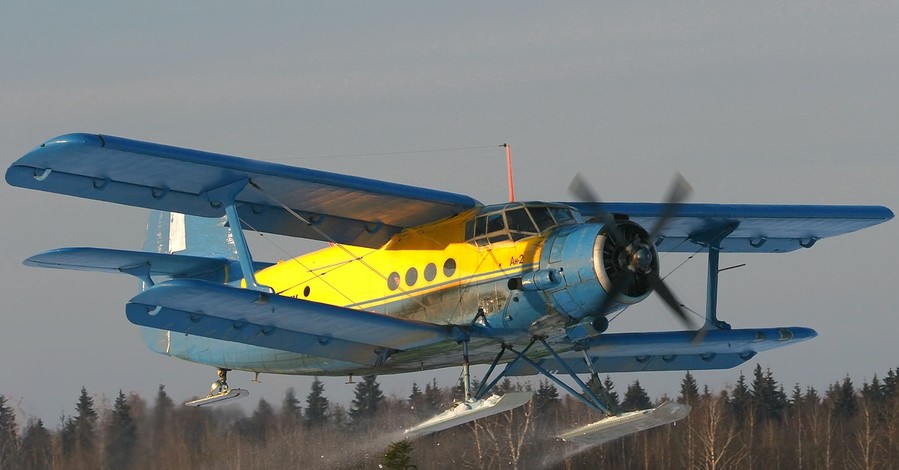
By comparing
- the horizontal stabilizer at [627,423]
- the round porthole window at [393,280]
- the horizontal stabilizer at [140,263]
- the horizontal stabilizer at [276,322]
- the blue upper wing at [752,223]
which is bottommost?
the horizontal stabilizer at [627,423]

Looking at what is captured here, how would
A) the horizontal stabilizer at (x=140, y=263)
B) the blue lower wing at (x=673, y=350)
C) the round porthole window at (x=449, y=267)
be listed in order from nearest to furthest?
the round porthole window at (x=449, y=267) < the horizontal stabilizer at (x=140, y=263) < the blue lower wing at (x=673, y=350)

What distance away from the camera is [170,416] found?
3200 centimetres

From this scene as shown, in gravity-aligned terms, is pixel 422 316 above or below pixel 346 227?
below

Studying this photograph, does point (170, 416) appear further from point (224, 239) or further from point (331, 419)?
point (224, 239)

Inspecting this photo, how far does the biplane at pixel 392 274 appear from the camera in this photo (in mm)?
21562

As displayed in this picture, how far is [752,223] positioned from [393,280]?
7075 mm

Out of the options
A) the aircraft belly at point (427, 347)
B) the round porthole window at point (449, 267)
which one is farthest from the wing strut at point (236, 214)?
the round porthole window at point (449, 267)

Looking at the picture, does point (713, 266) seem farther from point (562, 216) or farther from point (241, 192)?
point (241, 192)

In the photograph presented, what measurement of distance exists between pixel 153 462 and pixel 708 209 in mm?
12129

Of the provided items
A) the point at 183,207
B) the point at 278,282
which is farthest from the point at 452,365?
the point at 183,207

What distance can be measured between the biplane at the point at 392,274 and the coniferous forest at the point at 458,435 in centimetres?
122

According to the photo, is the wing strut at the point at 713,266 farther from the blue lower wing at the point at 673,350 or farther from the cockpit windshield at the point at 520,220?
the cockpit windshield at the point at 520,220

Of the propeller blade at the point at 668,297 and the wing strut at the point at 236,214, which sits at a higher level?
the wing strut at the point at 236,214

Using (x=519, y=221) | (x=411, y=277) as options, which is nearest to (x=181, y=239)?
(x=411, y=277)
